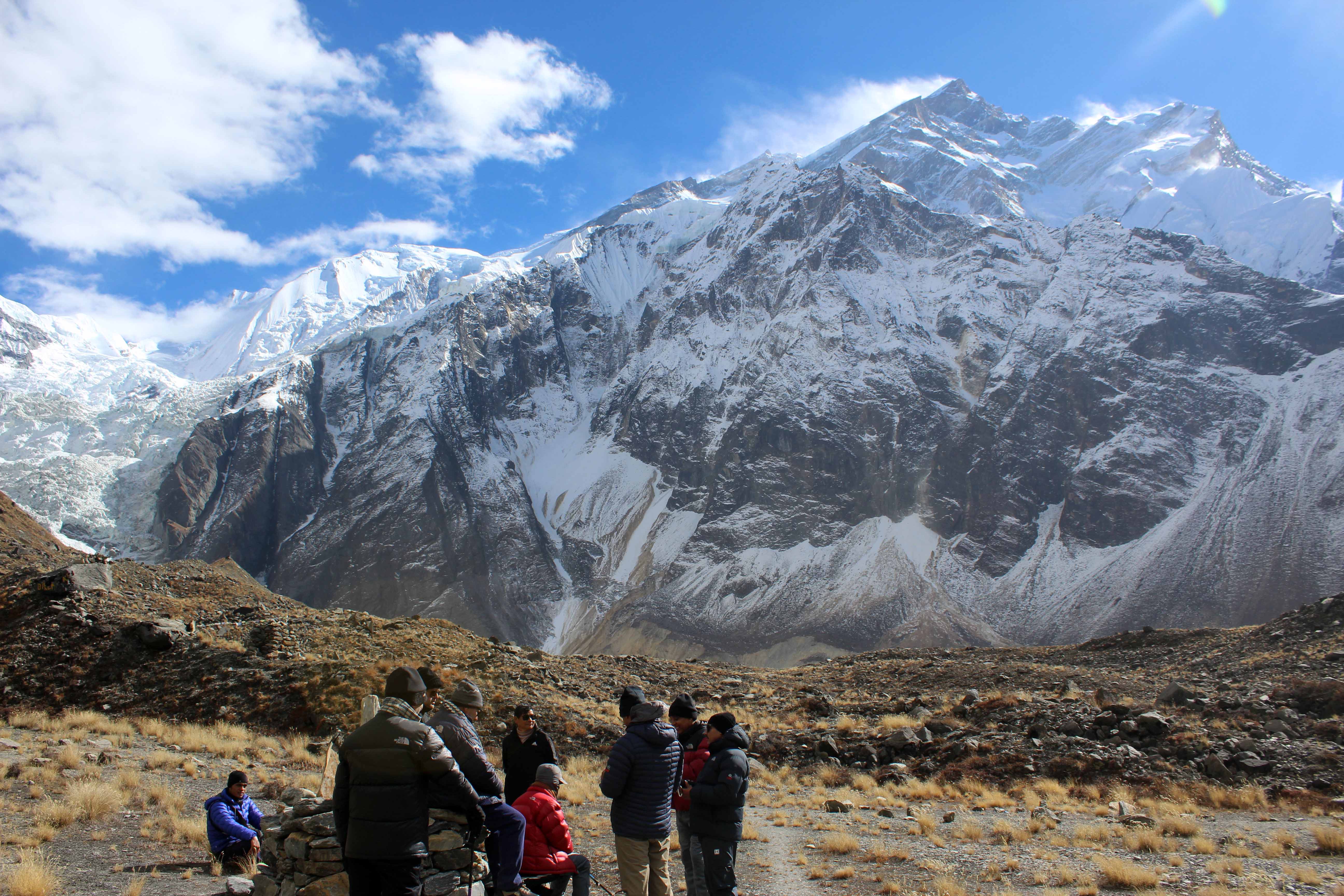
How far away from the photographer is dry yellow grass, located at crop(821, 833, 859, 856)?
10.9 m

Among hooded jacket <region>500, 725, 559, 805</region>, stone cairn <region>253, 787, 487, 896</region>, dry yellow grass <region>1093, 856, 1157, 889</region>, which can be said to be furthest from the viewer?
dry yellow grass <region>1093, 856, 1157, 889</region>

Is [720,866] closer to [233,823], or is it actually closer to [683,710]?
[683,710]

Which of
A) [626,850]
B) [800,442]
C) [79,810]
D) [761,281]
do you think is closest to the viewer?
[626,850]

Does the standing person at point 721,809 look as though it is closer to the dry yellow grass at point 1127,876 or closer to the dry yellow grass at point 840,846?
the dry yellow grass at point 840,846

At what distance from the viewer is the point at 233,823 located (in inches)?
364

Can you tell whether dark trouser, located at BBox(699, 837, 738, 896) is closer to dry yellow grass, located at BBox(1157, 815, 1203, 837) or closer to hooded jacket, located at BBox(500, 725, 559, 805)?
hooded jacket, located at BBox(500, 725, 559, 805)

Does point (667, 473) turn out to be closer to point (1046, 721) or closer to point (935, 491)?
point (935, 491)

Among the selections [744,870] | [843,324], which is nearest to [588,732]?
[744,870]

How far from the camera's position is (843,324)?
5871 inches

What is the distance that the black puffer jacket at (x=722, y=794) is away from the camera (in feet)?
22.7

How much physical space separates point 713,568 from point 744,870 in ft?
379

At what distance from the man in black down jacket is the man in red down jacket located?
1277mm

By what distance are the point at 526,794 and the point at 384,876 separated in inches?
59.7

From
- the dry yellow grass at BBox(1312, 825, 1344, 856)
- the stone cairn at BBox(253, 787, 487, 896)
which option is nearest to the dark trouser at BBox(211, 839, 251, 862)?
the stone cairn at BBox(253, 787, 487, 896)
